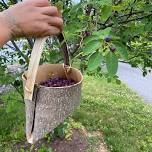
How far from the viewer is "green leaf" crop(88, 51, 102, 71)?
4.47 feet

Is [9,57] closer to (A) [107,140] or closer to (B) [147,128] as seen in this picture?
(A) [107,140]

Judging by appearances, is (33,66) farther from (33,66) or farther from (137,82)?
(137,82)

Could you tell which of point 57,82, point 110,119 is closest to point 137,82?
point 110,119

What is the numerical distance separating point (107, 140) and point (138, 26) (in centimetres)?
222

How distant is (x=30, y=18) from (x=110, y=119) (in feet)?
13.4

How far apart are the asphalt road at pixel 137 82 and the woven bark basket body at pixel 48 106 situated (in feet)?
18.9

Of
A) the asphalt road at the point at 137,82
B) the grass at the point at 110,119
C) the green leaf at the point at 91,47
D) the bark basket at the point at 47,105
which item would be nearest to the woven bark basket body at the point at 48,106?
the bark basket at the point at 47,105

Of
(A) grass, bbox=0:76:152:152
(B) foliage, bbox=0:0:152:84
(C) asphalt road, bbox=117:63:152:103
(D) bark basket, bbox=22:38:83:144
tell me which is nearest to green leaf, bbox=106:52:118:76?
(B) foliage, bbox=0:0:152:84

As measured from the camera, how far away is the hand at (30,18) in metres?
1.14

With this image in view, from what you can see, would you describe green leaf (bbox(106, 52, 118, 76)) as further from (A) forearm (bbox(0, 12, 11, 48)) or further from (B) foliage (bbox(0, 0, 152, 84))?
(A) forearm (bbox(0, 12, 11, 48))

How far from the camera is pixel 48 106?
1.51m

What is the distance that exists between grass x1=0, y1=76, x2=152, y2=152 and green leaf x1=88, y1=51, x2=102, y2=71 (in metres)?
1.81

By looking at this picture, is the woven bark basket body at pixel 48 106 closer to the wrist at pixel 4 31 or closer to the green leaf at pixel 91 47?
the green leaf at pixel 91 47

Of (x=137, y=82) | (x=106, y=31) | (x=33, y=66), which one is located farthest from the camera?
(x=137, y=82)
